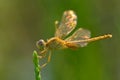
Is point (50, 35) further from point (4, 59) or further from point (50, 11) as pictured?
point (4, 59)

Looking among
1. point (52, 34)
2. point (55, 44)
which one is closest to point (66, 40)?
point (55, 44)

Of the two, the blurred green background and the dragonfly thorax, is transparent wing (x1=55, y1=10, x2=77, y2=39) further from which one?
the blurred green background

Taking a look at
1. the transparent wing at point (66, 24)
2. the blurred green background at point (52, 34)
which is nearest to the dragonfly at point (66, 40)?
the transparent wing at point (66, 24)

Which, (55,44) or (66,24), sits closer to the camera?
(55,44)

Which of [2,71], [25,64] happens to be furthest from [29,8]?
[2,71]

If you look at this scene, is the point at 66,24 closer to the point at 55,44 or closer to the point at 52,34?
the point at 55,44

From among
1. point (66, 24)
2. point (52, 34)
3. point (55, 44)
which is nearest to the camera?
point (55, 44)
